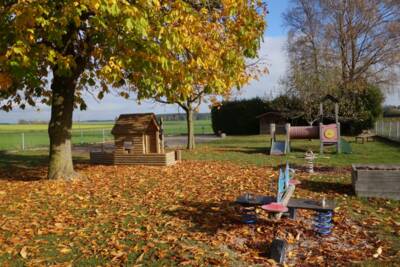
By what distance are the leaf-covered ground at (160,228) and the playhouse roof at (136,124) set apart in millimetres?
4815

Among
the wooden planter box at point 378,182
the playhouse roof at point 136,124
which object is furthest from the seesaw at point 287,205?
the playhouse roof at point 136,124

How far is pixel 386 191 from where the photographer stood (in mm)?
8773

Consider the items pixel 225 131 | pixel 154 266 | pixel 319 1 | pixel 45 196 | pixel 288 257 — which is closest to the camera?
pixel 154 266

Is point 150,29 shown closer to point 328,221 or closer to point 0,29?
point 0,29

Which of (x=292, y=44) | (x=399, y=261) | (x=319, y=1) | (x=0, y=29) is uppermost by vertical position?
(x=319, y=1)

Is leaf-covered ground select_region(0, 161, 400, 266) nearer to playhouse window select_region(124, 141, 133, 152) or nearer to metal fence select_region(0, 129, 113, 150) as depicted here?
playhouse window select_region(124, 141, 133, 152)

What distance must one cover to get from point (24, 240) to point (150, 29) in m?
5.17

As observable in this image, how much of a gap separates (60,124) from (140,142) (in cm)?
423

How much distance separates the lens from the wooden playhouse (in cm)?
1571

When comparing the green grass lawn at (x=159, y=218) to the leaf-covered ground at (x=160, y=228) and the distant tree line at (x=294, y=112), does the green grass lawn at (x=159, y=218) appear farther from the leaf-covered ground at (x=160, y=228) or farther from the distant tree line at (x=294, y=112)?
the distant tree line at (x=294, y=112)

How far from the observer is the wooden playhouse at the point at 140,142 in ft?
51.5

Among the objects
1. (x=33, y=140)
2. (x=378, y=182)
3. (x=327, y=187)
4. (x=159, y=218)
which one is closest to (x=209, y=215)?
(x=159, y=218)

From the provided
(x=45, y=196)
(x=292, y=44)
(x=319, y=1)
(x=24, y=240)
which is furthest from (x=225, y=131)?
(x=24, y=240)

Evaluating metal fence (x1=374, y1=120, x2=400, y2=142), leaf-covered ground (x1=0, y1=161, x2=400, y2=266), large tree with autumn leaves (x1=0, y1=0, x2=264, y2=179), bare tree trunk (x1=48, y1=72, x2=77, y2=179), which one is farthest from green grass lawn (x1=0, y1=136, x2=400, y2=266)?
metal fence (x1=374, y1=120, x2=400, y2=142)
